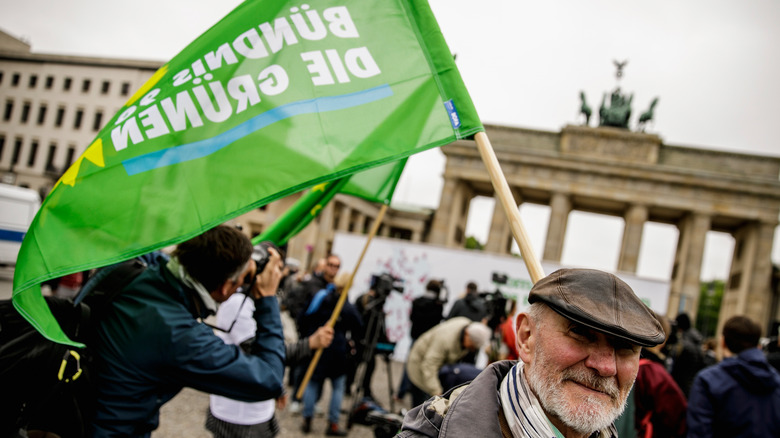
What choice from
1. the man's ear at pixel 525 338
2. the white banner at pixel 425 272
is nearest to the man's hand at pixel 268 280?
the man's ear at pixel 525 338

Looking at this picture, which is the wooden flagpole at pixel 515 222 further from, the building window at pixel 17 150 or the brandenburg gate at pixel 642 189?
the building window at pixel 17 150

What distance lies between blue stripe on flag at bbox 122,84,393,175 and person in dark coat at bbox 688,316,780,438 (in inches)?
119

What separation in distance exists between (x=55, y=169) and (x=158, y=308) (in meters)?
56.3

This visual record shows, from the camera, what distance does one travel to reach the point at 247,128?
2.10 meters

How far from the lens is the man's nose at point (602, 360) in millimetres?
1221

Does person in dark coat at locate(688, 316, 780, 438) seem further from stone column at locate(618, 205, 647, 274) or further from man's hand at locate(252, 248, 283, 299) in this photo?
stone column at locate(618, 205, 647, 274)

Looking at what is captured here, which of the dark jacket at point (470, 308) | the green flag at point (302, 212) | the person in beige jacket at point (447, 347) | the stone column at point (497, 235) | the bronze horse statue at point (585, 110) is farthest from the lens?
the bronze horse statue at point (585, 110)

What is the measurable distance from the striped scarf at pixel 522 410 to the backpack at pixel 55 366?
1.43 metres

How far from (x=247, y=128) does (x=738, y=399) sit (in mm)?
3545

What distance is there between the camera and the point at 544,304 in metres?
1.31

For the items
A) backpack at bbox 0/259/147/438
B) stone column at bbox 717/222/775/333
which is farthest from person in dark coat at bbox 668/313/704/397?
stone column at bbox 717/222/775/333

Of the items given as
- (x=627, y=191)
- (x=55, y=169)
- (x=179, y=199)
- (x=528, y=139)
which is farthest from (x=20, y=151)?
(x=179, y=199)

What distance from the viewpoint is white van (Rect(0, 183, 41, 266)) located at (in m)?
15.4

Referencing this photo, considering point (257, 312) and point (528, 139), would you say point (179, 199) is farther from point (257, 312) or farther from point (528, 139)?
point (528, 139)
